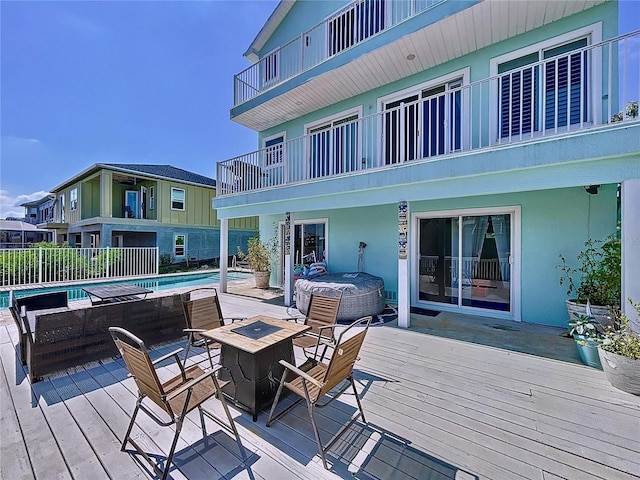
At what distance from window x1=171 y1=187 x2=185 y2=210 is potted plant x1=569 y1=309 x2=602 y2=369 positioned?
18409 millimetres

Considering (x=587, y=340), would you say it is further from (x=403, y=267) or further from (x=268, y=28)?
(x=268, y=28)

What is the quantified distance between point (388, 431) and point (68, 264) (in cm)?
1291

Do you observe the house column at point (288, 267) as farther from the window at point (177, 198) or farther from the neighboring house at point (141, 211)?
the window at point (177, 198)

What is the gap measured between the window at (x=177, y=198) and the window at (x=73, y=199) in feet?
21.9

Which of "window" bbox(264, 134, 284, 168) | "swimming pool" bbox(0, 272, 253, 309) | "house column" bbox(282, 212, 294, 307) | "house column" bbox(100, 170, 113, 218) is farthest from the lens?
"house column" bbox(100, 170, 113, 218)

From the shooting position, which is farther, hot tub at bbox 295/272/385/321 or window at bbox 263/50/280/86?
window at bbox 263/50/280/86

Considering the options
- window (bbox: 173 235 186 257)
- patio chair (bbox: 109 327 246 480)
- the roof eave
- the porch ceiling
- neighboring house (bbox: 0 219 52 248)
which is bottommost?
patio chair (bbox: 109 327 246 480)

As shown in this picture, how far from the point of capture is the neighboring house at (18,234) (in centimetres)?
2460

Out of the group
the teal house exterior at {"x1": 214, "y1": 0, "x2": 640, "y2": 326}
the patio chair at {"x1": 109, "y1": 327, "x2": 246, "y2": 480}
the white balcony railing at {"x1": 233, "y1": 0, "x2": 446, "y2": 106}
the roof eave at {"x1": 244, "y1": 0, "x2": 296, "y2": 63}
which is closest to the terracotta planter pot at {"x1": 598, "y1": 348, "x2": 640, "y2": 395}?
the teal house exterior at {"x1": 214, "y1": 0, "x2": 640, "y2": 326}

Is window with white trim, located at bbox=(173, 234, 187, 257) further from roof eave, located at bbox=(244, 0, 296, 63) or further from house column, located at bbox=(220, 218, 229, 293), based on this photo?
roof eave, located at bbox=(244, 0, 296, 63)

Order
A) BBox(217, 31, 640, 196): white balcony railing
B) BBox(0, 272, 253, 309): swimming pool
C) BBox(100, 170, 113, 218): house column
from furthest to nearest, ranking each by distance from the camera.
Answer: BBox(100, 170, 113, 218): house column, BBox(0, 272, 253, 309): swimming pool, BBox(217, 31, 640, 196): white balcony railing

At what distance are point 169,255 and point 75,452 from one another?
53.2 feet

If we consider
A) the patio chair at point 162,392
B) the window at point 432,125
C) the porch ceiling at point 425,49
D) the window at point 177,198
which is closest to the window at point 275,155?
the porch ceiling at point 425,49

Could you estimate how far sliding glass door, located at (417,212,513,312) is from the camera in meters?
6.22
